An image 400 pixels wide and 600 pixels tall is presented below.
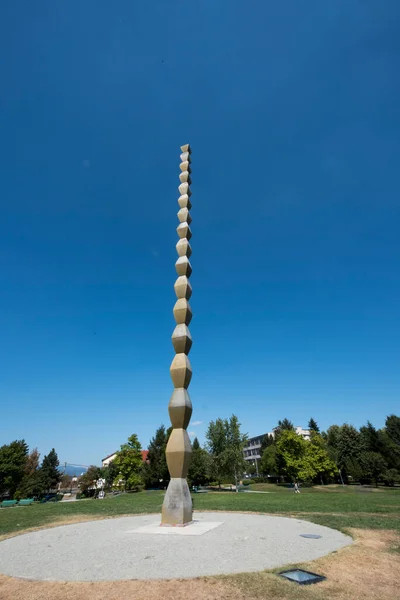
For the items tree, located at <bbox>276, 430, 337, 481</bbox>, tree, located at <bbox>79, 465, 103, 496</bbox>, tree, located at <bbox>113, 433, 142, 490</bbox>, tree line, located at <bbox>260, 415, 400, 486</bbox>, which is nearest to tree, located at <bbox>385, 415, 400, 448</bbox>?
tree line, located at <bbox>260, 415, 400, 486</bbox>

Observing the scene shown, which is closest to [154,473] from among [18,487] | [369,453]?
[18,487]

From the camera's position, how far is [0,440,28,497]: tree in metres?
44.2

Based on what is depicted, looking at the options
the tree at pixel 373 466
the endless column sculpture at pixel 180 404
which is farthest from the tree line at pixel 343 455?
the endless column sculpture at pixel 180 404

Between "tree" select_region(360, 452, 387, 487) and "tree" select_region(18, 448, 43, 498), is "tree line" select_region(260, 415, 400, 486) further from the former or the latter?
"tree" select_region(18, 448, 43, 498)

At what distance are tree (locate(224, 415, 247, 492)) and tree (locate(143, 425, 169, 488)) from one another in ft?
34.8

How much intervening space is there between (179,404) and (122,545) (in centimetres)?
531

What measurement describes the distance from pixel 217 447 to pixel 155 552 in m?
36.6

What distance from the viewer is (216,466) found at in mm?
40000

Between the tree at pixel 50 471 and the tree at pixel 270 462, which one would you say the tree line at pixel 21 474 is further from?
the tree at pixel 270 462

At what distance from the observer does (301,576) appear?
5168 millimetres

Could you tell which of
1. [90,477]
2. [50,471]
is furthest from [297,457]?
[50,471]

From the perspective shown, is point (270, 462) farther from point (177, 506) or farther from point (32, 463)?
point (177, 506)

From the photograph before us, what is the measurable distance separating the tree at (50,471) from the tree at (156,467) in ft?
62.1

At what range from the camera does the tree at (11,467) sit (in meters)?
44.2
